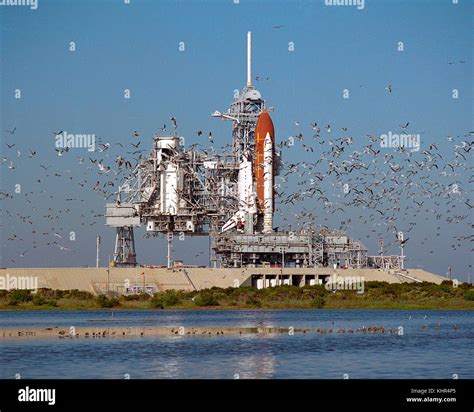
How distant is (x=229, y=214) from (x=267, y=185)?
1112 centimetres

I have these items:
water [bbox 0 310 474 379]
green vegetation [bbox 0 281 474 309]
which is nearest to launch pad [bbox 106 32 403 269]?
green vegetation [bbox 0 281 474 309]

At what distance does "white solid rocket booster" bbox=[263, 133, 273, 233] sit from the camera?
7461 inches

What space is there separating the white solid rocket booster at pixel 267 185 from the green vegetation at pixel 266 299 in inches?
1199

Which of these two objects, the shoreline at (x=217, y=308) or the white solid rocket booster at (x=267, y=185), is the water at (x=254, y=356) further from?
the white solid rocket booster at (x=267, y=185)

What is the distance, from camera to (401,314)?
130 m

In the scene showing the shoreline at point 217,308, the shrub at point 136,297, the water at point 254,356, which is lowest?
the water at point 254,356

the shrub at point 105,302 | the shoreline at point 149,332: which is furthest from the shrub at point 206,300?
the shoreline at point 149,332

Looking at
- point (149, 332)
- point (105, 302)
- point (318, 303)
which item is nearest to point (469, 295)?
point (318, 303)

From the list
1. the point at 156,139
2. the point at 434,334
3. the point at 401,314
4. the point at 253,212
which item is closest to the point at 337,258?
the point at 253,212

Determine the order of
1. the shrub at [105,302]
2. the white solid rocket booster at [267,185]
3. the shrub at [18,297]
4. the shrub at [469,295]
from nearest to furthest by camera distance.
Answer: the shrub at [469,295], the shrub at [18,297], the shrub at [105,302], the white solid rocket booster at [267,185]

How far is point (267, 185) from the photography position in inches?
7549

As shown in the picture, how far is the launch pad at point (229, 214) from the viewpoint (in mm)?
189625
